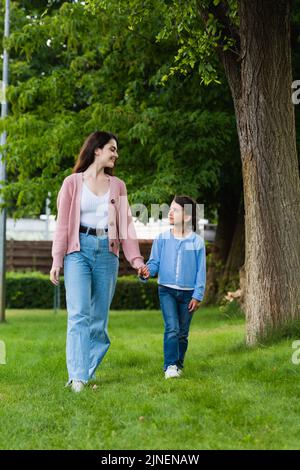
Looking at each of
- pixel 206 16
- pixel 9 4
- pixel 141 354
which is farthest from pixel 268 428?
pixel 9 4

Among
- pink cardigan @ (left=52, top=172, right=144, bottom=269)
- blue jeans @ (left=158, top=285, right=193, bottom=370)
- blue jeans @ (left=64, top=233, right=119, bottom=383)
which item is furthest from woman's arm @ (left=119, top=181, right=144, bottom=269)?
blue jeans @ (left=158, top=285, right=193, bottom=370)

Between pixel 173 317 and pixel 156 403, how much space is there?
4.27 ft

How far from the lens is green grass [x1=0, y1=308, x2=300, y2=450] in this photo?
4.95 meters

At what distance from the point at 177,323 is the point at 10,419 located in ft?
6.22

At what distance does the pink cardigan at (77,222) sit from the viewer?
6.54 meters

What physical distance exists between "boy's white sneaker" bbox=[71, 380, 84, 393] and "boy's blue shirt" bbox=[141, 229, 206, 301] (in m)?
1.11

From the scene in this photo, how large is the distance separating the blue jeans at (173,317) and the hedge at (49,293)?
14.9 m

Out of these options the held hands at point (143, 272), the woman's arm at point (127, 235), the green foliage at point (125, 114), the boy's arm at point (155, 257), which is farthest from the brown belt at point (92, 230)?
the green foliage at point (125, 114)

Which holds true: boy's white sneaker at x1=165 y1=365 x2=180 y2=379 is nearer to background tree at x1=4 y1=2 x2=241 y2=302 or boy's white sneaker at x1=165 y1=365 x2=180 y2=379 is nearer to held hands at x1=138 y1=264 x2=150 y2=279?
held hands at x1=138 y1=264 x2=150 y2=279

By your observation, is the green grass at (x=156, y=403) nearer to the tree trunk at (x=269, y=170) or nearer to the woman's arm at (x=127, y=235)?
the tree trunk at (x=269, y=170)

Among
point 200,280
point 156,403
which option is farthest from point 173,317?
point 156,403

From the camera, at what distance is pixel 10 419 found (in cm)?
555

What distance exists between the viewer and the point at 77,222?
21.4ft
